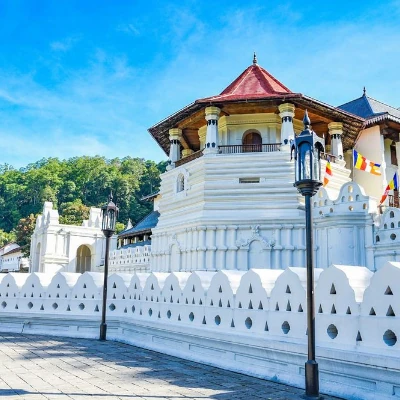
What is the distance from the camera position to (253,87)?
2033 cm

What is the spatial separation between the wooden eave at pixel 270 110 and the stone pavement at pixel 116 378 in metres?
12.2

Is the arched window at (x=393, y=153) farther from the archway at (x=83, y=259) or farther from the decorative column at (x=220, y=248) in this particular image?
the archway at (x=83, y=259)

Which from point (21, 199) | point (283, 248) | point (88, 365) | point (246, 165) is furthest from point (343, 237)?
point (21, 199)

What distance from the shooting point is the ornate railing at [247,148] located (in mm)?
19078

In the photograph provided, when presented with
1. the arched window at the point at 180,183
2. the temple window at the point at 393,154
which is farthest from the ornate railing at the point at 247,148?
the temple window at the point at 393,154

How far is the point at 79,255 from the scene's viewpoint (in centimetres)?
3709

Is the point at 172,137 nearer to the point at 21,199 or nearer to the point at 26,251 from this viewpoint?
the point at 26,251

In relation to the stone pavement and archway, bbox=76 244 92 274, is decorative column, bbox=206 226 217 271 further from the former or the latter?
archway, bbox=76 244 92 274

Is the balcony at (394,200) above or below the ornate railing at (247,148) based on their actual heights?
below

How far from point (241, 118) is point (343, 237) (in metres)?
7.84

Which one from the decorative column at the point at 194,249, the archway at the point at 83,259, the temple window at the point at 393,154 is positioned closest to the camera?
the decorative column at the point at 194,249

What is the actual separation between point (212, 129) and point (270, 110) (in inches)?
108

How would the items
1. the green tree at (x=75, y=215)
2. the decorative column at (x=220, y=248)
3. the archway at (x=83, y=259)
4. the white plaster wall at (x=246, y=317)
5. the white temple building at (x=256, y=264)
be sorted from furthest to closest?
the green tree at (x=75, y=215) → the archway at (x=83, y=259) → the decorative column at (x=220, y=248) → the white temple building at (x=256, y=264) → the white plaster wall at (x=246, y=317)

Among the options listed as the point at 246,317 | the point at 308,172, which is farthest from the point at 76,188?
the point at 308,172
